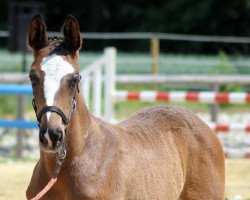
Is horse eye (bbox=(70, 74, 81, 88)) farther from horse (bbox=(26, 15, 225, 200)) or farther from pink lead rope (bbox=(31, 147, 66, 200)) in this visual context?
pink lead rope (bbox=(31, 147, 66, 200))

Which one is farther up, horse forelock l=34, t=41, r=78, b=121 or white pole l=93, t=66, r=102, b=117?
horse forelock l=34, t=41, r=78, b=121

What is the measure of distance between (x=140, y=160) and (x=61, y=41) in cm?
101

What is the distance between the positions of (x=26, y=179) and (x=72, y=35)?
16.6 feet

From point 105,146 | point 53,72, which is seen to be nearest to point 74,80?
point 53,72

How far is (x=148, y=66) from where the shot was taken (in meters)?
19.3

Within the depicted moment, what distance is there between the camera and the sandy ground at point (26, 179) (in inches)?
348

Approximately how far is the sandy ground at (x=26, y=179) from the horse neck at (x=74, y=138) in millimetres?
3675

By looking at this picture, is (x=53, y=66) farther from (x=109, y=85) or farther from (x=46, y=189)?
(x=109, y=85)

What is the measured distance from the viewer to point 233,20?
29.8m

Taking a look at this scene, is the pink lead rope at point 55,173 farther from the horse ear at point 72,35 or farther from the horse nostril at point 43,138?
the horse ear at point 72,35

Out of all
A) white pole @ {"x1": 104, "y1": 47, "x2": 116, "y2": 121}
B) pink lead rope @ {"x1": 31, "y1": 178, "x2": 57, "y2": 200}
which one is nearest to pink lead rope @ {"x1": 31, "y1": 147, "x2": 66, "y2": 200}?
pink lead rope @ {"x1": 31, "y1": 178, "x2": 57, "y2": 200}

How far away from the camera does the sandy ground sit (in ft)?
29.0

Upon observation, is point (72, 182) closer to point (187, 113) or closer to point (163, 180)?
point (163, 180)

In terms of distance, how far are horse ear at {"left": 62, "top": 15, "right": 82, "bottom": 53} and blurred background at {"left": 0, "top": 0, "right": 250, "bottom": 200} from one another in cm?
397
